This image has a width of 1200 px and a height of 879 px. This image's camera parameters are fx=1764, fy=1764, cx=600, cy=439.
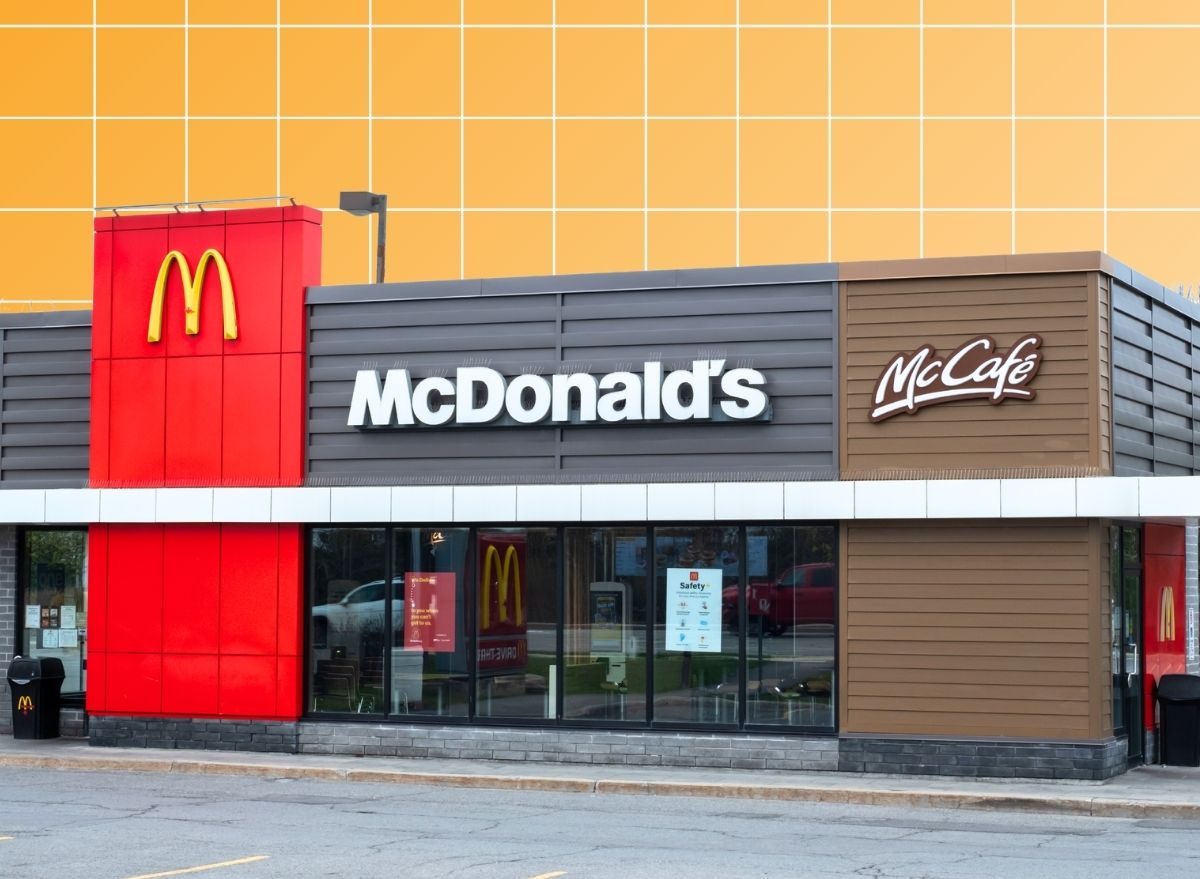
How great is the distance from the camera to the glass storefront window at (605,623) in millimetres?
20062

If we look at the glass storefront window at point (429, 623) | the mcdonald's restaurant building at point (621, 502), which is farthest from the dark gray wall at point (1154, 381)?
the glass storefront window at point (429, 623)

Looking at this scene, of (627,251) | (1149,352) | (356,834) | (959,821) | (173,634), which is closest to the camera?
(356,834)

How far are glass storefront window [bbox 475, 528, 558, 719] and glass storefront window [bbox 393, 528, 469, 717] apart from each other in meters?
0.24

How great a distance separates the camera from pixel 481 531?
2066 cm

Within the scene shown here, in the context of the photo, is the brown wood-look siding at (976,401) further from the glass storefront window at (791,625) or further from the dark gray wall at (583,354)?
the glass storefront window at (791,625)

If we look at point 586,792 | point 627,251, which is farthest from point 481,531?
point 627,251

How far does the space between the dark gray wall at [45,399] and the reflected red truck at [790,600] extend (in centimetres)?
872

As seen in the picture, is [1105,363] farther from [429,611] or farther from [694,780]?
[429,611]

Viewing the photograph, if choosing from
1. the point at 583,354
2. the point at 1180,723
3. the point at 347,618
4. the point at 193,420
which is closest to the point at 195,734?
the point at 347,618

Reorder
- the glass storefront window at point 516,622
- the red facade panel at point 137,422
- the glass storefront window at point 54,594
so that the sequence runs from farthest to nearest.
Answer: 1. the glass storefront window at point 54,594
2. the red facade panel at point 137,422
3. the glass storefront window at point 516,622

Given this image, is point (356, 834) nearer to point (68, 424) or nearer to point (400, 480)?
point (400, 480)

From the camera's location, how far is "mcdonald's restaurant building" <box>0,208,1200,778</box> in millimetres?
18516

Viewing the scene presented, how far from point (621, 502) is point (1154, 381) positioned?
246 inches

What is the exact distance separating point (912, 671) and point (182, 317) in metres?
9.75
